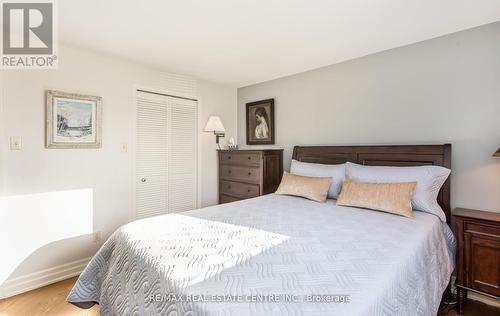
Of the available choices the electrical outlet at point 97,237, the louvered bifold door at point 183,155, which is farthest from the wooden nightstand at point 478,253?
the electrical outlet at point 97,237

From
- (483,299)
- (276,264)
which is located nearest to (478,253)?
(483,299)

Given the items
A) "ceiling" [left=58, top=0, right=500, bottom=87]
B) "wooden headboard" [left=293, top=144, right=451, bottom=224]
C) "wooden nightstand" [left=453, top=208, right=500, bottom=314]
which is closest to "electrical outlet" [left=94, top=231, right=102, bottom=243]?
"ceiling" [left=58, top=0, right=500, bottom=87]

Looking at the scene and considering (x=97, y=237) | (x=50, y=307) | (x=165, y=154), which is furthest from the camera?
(x=165, y=154)

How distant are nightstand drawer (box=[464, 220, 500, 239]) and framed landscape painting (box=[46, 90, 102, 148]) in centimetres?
343

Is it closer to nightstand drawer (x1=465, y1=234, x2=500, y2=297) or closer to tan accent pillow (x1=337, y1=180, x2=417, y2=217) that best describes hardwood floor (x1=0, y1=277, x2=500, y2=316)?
nightstand drawer (x1=465, y1=234, x2=500, y2=297)

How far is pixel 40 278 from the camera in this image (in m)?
2.39

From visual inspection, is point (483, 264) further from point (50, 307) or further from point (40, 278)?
point (40, 278)

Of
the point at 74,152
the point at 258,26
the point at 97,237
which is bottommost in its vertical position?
the point at 97,237

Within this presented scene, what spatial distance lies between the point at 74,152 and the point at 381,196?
2.93 m

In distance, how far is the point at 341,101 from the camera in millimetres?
2996

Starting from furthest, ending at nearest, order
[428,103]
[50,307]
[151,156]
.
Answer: [151,156] → [428,103] → [50,307]

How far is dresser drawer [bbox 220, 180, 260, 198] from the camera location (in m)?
3.35

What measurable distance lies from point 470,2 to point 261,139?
2605mm

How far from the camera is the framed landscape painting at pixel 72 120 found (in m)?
2.44
